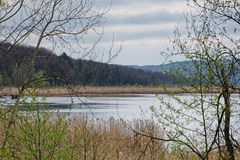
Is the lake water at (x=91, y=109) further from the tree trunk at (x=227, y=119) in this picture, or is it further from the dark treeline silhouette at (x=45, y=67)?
the tree trunk at (x=227, y=119)

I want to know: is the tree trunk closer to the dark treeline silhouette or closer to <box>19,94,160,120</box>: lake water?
<box>19,94,160,120</box>: lake water

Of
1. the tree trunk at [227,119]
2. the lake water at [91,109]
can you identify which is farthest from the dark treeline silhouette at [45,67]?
the tree trunk at [227,119]

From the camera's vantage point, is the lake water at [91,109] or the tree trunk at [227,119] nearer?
the tree trunk at [227,119]

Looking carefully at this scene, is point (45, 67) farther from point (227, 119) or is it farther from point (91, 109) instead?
point (227, 119)

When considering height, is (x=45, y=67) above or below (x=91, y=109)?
above

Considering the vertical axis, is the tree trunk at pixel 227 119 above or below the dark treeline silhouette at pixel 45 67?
below

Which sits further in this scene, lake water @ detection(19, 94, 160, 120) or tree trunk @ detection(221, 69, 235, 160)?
lake water @ detection(19, 94, 160, 120)

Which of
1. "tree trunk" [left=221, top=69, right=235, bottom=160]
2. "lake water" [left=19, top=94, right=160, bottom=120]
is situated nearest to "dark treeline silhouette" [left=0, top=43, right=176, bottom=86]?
"lake water" [left=19, top=94, right=160, bottom=120]

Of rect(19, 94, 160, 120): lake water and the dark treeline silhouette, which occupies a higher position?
the dark treeline silhouette

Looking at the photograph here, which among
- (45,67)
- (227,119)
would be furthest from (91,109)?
(227,119)

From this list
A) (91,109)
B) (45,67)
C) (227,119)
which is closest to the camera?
(227,119)

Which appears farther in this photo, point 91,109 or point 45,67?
point 45,67

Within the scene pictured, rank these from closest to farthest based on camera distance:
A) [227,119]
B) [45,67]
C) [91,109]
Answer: [227,119] < [91,109] < [45,67]

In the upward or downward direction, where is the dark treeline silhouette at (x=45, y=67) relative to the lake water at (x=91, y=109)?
upward
